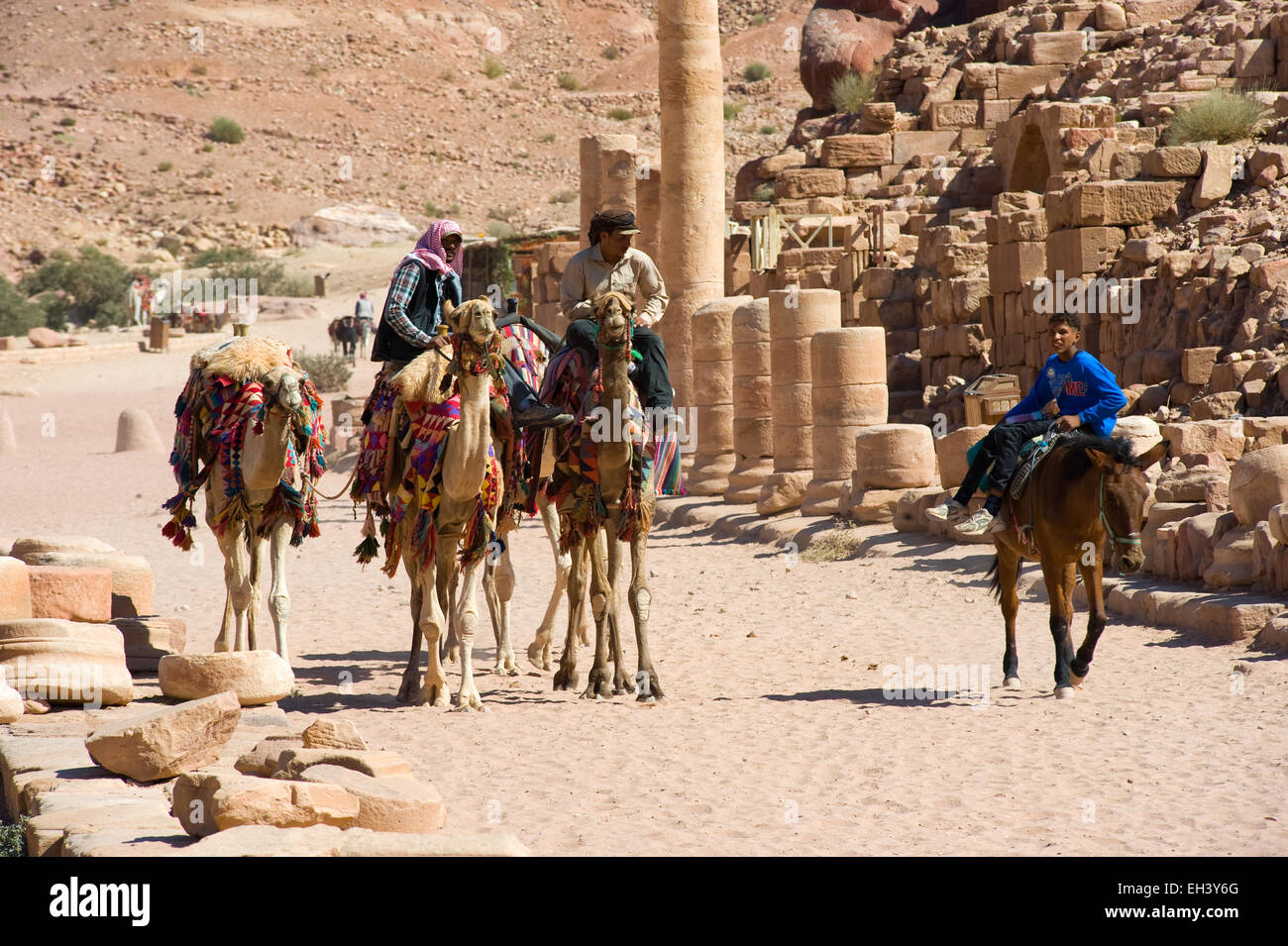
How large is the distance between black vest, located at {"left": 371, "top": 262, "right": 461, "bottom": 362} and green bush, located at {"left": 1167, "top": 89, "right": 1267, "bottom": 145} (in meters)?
16.8

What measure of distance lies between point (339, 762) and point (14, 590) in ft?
12.9

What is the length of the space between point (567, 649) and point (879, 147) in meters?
25.6

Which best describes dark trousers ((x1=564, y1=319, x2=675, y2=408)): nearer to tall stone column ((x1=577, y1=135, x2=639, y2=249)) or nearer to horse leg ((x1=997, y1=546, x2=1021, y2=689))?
horse leg ((x1=997, y1=546, x2=1021, y2=689))

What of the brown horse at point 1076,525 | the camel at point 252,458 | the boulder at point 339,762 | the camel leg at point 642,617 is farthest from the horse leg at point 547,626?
the boulder at point 339,762

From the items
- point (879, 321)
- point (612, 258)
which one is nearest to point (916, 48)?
point (879, 321)

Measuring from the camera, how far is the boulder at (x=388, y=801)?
5941 mm

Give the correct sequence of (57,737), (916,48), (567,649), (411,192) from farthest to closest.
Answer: (411,192) < (916,48) < (567,649) < (57,737)

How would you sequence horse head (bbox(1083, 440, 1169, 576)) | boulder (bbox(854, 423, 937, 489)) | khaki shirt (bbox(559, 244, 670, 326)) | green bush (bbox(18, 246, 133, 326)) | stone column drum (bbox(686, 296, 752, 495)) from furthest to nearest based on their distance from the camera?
green bush (bbox(18, 246, 133, 326))
stone column drum (bbox(686, 296, 752, 495))
boulder (bbox(854, 423, 937, 489))
khaki shirt (bbox(559, 244, 670, 326))
horse head (bbox(1083, 440, 1169, 576))

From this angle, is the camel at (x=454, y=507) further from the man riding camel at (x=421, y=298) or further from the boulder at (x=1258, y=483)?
the boulder at (x=1258, y=483)

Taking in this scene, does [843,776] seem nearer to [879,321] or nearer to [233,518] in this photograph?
[233,518]

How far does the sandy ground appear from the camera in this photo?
6246mm

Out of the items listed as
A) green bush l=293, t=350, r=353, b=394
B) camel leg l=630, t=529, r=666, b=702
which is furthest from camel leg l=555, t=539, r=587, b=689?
green bush l=293, t=350, r=353, b=394

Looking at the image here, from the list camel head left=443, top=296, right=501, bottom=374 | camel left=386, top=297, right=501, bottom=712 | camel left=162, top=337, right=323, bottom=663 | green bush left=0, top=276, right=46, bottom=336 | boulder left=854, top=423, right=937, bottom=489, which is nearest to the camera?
camel head left=443, top=296, right=501, bottom=374

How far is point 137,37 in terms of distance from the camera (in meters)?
84.4
